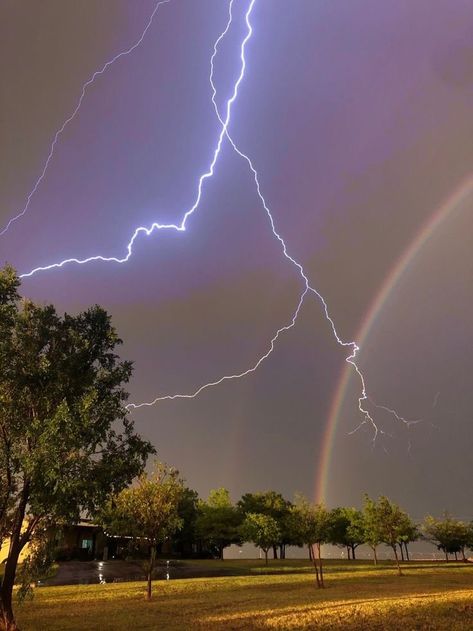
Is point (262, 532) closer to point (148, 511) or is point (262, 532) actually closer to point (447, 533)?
point (447, 533)

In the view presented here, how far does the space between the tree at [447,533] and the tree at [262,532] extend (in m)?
20.9

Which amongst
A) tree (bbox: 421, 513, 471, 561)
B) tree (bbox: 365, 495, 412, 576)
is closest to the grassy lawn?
tree (bbox: 365, 495, 412, 576)

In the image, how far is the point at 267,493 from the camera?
79438mm

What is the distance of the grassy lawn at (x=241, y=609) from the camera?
1526 cm

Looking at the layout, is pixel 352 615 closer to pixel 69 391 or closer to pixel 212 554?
pixel 69 391

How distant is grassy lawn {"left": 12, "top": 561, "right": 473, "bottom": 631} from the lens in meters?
15.3

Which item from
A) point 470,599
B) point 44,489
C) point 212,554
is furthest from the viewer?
point 212,554

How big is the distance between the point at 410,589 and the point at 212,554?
5839 centimetres

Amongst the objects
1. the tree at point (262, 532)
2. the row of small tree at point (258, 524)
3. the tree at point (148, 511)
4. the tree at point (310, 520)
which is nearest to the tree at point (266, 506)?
the row of small tree at point (258, 524)

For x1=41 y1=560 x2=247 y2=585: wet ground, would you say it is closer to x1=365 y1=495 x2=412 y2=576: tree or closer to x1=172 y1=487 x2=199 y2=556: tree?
x1=365 y1=495 x2=412 y2=576: tree

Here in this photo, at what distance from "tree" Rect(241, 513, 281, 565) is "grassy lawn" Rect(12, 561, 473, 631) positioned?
80.9 feet

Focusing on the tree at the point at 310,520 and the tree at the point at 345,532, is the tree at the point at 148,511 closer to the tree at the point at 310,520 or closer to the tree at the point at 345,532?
the tree at the point at 310,520

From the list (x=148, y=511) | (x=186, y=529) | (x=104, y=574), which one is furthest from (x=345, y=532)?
(x=148, y=511)

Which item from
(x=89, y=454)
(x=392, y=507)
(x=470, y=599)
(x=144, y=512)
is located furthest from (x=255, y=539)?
(x=89, y=454)
